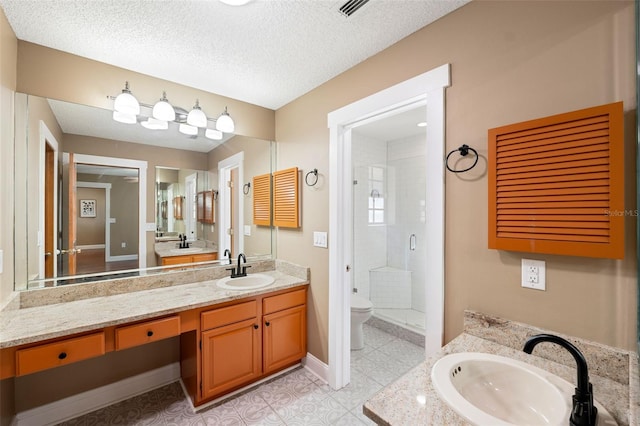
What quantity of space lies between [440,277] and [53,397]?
253 centimetres

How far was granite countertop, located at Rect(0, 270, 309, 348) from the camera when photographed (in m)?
1.32

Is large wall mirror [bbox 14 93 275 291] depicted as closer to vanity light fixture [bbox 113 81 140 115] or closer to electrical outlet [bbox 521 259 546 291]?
vanity light fixture [bbox 113 81 140 115]

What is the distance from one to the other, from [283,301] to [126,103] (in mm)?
1840

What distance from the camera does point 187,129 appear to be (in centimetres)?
228

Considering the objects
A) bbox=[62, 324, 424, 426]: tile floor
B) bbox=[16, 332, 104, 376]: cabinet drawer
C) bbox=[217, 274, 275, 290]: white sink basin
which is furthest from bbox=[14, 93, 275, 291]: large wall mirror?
bbox=[62, 324, 424, 426]: tile floor

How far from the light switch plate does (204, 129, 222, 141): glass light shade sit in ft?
3.97

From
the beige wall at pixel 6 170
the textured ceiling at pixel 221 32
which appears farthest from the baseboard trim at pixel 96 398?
the textured ceiling at pixel 221 32

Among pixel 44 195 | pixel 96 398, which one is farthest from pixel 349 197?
pixel 96 398

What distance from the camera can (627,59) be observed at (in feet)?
3.17

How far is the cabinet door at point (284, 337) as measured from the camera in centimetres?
212

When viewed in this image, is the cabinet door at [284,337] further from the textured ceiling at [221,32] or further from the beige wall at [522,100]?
the textured ceiling at [221,32]

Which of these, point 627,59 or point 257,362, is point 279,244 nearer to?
point 257,362

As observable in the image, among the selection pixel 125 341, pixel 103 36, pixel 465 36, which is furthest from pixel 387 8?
pixel 125 341

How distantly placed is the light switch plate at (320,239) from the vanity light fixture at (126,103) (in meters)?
1.61
